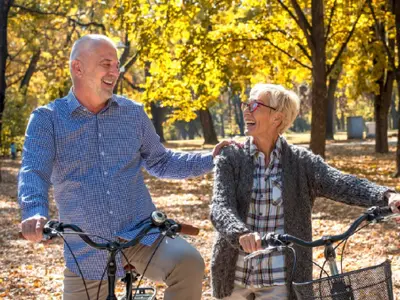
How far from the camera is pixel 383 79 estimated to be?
25812 millimetres

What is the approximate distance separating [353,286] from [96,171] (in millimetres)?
1665

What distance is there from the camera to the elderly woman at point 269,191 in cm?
405

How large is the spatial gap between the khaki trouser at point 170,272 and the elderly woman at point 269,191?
19cm

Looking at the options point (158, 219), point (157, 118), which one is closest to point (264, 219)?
point (158, 219)

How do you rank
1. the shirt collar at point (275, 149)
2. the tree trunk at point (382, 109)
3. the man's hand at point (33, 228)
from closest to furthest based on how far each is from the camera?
the man's hand at point (33, 228) → the shirt collar at point (275, 149) → the tree trunk at point (382, 109)

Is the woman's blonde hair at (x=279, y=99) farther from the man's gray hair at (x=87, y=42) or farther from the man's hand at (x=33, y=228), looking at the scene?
the man's hand at (x=33, y=228)

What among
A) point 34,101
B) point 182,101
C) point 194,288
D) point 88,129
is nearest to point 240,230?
point 194,288

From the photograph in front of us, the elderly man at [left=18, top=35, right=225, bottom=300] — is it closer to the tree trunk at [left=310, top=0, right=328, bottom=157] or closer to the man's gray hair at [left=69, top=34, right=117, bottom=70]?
the man's gray hair at [left=69, top=34, right=117, bottom=70]

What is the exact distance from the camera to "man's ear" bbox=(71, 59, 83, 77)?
4.23 m

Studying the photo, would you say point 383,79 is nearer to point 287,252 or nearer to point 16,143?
point 16,143

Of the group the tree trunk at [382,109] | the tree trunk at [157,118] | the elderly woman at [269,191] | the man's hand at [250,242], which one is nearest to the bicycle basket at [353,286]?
the man's hand at [250,242]

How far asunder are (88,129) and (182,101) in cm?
1922

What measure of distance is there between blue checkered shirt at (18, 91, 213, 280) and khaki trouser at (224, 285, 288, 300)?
51 cm

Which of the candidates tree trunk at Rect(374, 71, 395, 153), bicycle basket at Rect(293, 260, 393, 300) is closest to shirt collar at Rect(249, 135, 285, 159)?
bicycle basket at Rect(293, 260, 393, 300)
